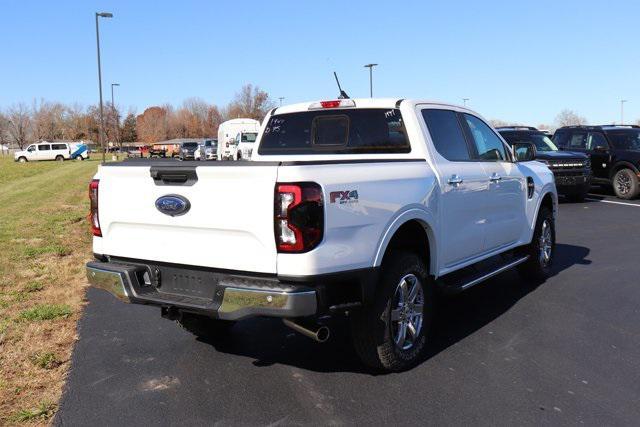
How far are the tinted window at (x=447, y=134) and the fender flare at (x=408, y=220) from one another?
0.79 m

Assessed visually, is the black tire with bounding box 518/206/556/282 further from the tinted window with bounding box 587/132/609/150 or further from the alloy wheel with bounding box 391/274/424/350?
the tinted window with bounding box 587/132/609/150

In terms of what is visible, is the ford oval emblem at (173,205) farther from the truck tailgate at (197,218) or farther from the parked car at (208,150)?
the parked car at (208,150)

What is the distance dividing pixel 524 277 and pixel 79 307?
196 inches

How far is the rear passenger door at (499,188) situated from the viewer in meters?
5.55

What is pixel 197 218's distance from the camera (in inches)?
147

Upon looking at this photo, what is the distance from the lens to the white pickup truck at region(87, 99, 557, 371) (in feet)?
11.3

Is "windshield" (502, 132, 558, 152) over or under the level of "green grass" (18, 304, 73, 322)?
over

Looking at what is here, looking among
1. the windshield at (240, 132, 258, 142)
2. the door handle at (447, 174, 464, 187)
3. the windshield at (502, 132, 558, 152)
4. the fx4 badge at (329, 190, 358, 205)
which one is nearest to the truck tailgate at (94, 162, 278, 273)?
the fx4 badge at (329, 190, 358, 205)

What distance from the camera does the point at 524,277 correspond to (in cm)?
689

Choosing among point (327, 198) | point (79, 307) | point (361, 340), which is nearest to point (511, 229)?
point (361, 340)

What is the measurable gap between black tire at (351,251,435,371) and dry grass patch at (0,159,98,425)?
6.75 feet

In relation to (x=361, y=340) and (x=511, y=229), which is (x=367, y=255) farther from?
(x=511, y=229)

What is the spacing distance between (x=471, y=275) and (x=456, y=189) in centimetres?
89

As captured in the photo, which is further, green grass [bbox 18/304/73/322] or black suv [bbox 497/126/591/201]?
black suv [bbox 497/126/591/201]
